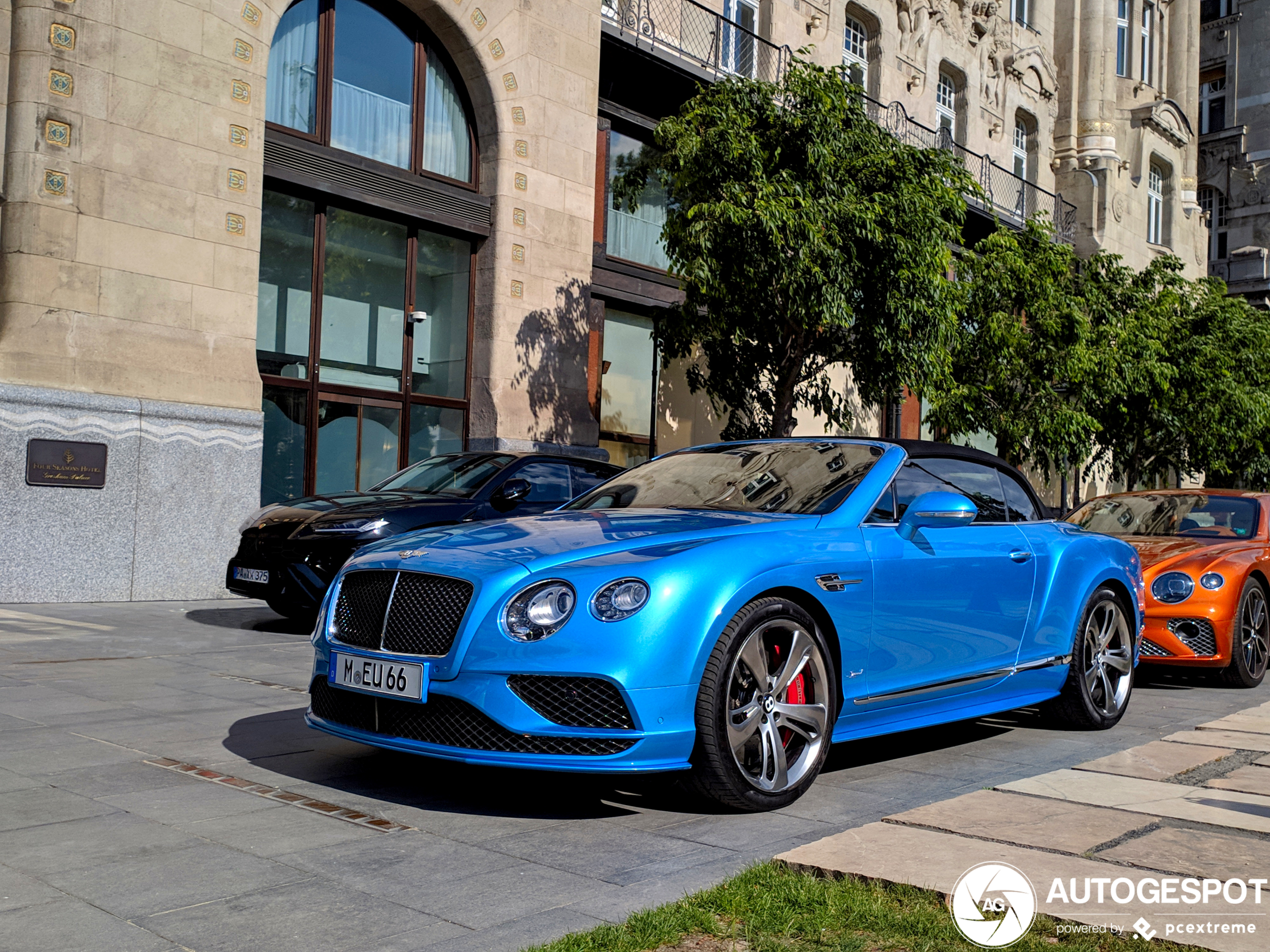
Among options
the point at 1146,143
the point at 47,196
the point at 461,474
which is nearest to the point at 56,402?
the point at 47,196

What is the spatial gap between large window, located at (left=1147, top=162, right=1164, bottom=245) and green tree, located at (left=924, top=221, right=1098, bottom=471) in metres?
20.5

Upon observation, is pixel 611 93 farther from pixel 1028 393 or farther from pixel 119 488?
pixel 119 488

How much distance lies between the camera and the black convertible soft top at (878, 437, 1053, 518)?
5.69m

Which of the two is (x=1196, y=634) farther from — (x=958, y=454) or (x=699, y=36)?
(x=699, y=36)

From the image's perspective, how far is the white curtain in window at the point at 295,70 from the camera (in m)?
14.2

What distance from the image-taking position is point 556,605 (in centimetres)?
407

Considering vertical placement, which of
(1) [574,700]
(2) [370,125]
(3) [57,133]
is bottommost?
(1) [574,700]

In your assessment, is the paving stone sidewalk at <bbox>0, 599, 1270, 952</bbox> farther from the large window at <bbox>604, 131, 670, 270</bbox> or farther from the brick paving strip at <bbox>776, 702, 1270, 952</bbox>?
the large window at <bbox>604, 131, 670, 270</bbox>

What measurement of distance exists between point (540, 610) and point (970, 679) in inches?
92.8

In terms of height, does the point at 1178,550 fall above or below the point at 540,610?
above

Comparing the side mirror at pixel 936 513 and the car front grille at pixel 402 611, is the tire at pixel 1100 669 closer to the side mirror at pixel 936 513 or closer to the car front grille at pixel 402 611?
the side mirror at pixel 936 513

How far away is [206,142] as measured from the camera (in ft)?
42.5

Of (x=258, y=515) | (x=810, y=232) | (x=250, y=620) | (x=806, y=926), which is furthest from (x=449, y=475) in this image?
(x=806, y=926)

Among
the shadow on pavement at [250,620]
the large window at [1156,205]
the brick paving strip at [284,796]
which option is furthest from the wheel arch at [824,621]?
the large window at [1156,205]
